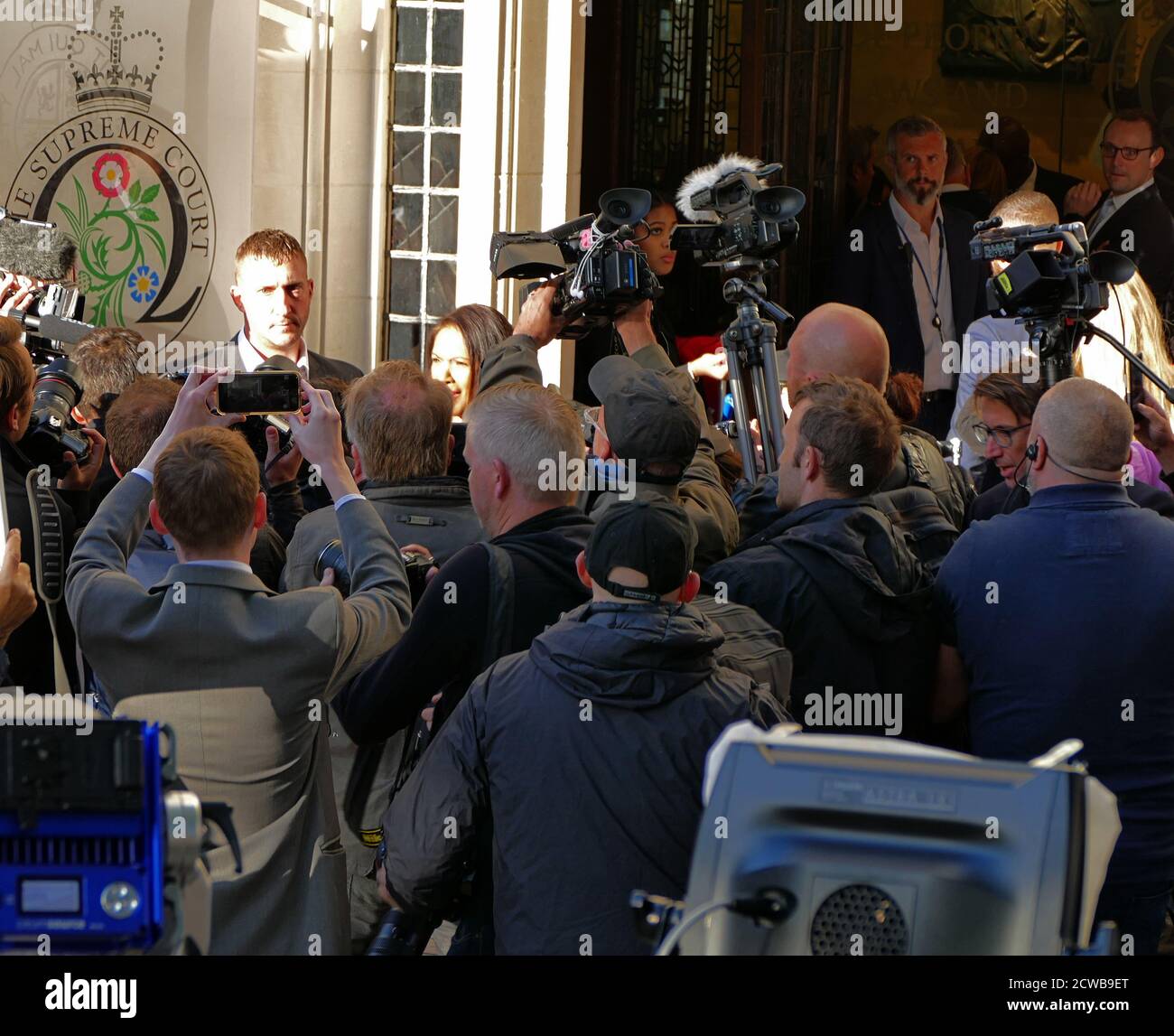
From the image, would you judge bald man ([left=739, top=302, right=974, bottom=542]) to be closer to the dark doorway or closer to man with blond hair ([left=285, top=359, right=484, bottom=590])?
man with blond hair ([left=285, top=359, right=484, bottom=590])

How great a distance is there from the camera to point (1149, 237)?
9914mm

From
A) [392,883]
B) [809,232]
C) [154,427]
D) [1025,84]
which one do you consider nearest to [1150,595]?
[392,883]

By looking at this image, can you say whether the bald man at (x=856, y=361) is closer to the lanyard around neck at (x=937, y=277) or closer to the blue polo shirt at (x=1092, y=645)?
the blue polo shirt at (x=1092, y=645)

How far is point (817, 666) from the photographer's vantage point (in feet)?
12.1

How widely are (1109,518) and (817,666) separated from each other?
698mm

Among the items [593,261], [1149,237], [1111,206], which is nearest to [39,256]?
[593,261]

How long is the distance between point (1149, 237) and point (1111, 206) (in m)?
0.38

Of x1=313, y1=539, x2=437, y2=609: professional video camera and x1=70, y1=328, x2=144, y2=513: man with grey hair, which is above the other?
x1=70, y1=328, x2=144, y2=513: man with grey hair

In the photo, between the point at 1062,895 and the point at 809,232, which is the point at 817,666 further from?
the point at 809,232

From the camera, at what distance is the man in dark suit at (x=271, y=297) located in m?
5.82

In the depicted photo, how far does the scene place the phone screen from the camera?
3.82 meters

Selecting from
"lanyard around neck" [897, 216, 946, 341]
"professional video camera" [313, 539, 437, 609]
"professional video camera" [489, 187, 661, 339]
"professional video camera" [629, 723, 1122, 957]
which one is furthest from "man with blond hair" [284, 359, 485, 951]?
"lanyard around neck" [897, 216, 946, 341]

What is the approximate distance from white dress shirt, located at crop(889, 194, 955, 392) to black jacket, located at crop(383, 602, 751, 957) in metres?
6.26
